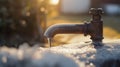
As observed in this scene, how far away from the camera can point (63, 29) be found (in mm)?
3055

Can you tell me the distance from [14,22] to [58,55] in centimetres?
1054

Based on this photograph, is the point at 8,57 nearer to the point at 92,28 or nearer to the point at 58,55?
the point at 58,55

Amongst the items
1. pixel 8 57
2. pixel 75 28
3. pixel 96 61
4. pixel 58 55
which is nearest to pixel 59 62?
pixel 58 55

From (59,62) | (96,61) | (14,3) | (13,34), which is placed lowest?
(13,34)

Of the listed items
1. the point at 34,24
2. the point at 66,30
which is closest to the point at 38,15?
the point at 34,24

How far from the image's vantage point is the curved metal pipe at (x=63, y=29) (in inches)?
118

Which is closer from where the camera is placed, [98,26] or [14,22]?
[98,26]

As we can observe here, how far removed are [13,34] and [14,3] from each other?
95cm

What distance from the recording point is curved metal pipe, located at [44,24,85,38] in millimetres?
3006

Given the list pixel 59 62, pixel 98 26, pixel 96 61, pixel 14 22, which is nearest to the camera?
pixel 59 62

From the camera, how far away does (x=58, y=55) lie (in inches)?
63.4

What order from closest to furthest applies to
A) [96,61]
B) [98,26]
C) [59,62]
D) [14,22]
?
[59,62] < [96,61] < [98,26] < [14,22]

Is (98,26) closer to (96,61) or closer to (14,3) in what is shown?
(96,61)

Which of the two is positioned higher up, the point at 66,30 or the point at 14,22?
the point at 66,30
